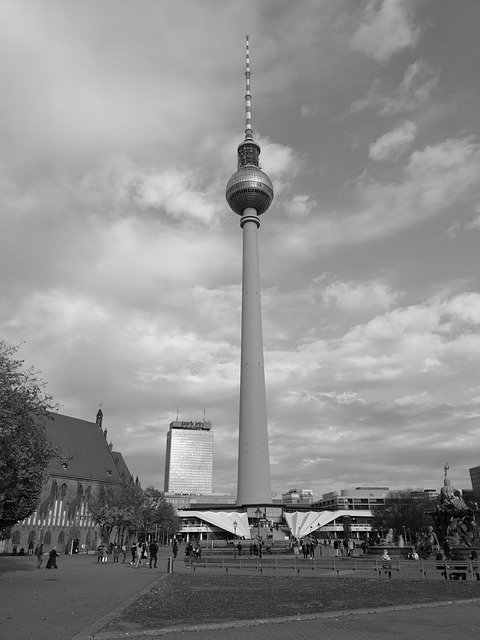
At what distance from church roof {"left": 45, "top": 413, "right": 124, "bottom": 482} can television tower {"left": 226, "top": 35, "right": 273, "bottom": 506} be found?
24.9 m

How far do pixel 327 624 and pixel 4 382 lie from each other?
2262 centimetres

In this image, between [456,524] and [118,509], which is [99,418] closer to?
[118,509]

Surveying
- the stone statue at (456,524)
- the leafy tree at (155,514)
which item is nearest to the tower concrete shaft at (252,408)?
the leafy tree at (155,514)

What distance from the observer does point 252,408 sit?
89625mm

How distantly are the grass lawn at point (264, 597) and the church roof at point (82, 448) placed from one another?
6683cm

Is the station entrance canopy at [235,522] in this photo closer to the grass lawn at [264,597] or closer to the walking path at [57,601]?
the walking path at [57,601]

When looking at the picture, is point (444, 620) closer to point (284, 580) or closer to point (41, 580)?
point (284, 580)

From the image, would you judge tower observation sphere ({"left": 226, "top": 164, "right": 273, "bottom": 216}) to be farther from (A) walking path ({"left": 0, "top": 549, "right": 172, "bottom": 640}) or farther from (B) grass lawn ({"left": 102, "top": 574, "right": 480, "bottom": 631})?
(B) grass lawn ({"left": 102, "top": 574, "right": 480, "bottom": 631})

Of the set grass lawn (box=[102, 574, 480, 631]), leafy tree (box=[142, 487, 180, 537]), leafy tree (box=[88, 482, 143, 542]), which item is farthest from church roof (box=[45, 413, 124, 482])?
grass lawn (box=[102, 574, 480, 631])

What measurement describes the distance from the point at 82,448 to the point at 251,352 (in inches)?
1358

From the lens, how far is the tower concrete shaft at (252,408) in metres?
87.6

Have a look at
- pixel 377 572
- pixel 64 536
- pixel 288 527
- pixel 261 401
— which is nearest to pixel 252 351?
pixel 261 401

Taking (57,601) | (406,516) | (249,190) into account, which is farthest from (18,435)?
(406,516)

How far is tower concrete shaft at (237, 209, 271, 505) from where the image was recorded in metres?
87.6
